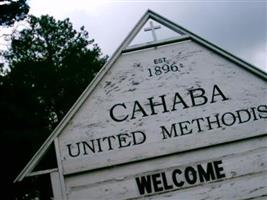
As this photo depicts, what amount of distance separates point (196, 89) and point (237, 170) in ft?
5.60

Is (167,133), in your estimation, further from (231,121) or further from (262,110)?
(262,110)

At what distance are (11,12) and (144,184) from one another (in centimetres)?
1480

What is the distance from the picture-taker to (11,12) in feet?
62.7

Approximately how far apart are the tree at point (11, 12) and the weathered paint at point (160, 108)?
13421 millimetres

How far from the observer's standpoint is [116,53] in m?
7.54

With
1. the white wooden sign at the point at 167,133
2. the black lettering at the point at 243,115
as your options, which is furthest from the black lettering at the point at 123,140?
the black lettering at the point at 243,115

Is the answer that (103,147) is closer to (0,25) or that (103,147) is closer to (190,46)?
(190,46)

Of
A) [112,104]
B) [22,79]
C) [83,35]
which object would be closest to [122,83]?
[112,104]

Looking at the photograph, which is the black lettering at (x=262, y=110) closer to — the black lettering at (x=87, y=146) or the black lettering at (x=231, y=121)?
the black lettering at (x=231, y=121)

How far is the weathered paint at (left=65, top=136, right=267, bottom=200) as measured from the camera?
23.3 ft

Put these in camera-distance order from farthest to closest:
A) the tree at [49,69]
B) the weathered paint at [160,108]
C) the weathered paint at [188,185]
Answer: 1. the tree at [49,69]
2. the weathered paint at [160,108]
3. the weathered paint at [188,185]

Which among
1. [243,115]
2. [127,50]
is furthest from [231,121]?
[127,50]

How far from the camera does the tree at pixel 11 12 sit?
19.0m

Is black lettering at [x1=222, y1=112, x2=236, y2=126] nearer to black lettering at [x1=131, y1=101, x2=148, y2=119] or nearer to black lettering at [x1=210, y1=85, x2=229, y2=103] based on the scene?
black lettering at [x1=210, y1=85, x2=229, y2=103]
